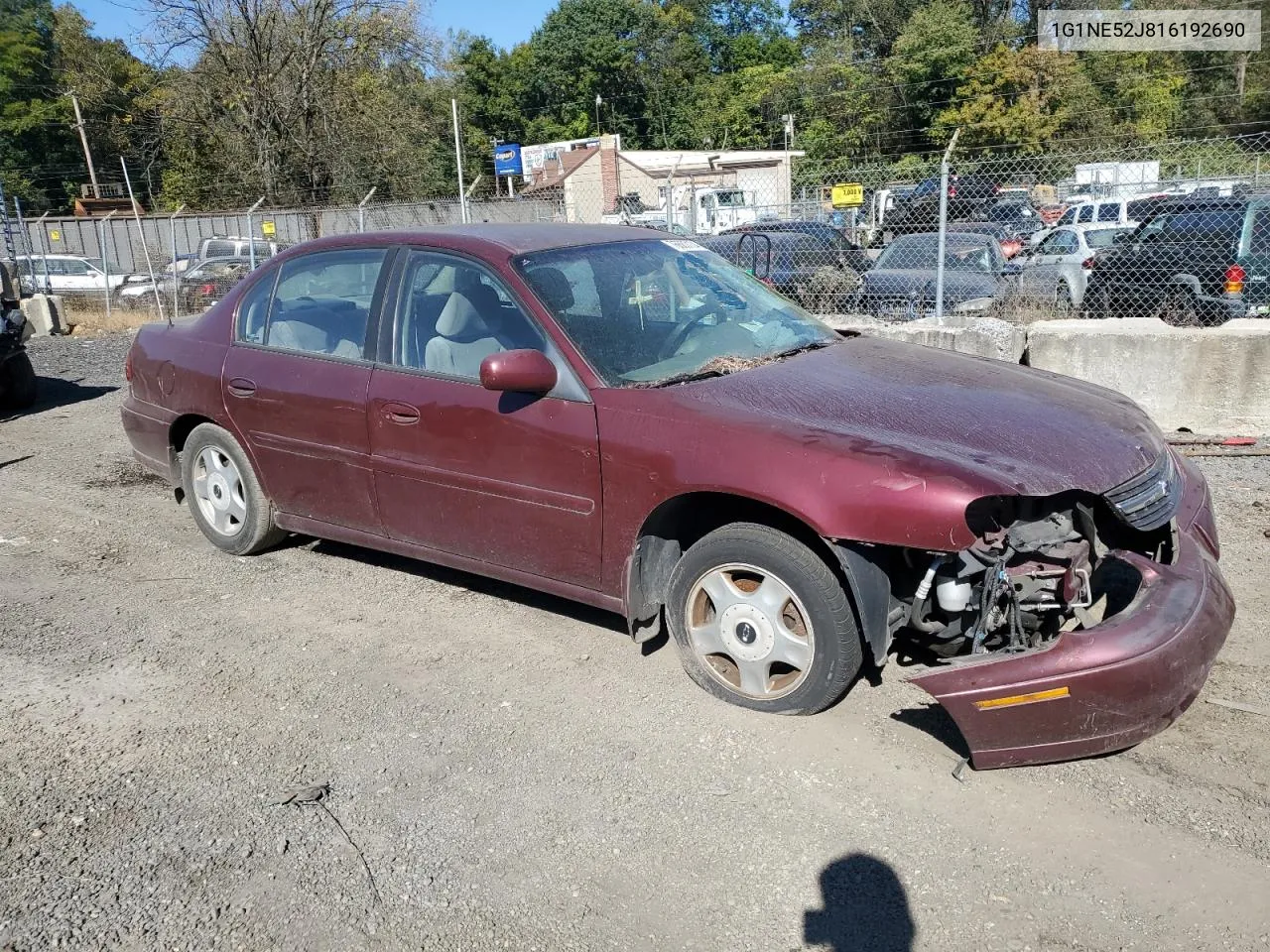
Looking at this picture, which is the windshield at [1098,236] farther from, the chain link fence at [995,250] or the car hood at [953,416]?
the car hood at [953,416]

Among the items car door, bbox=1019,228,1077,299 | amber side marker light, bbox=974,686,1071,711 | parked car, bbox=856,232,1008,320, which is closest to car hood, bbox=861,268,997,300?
parked car, bbox=856,232,1008,320

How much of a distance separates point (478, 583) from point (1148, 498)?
3.04 meters

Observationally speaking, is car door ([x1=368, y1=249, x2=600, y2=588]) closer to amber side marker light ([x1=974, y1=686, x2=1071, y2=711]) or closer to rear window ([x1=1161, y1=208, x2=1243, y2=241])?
amber side marker light ([x1=974, y1=686, x2=1071, y2=711])

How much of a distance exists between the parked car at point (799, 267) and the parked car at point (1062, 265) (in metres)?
2.05

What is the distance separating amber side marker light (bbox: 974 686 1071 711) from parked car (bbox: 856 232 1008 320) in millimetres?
7665

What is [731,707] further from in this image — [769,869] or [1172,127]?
[1172,127]

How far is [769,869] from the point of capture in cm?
290

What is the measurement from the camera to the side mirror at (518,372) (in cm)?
384

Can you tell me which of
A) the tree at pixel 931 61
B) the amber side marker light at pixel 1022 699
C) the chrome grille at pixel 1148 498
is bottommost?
the amber side marker light at pixel 1022 699

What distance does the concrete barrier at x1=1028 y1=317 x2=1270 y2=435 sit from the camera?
7094mm

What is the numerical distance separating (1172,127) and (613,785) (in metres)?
52.8

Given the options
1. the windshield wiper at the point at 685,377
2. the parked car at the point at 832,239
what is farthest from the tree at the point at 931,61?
the windshield wiper at the point at 685,377

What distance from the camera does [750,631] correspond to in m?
3.63

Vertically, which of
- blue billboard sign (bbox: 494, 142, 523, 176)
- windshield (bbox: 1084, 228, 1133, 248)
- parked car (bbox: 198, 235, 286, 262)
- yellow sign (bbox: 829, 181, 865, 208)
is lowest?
windshield (bbox: 1084, 228, 1133, 248)
